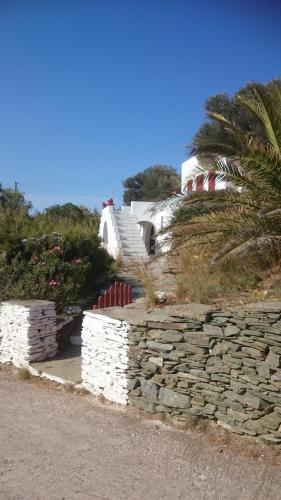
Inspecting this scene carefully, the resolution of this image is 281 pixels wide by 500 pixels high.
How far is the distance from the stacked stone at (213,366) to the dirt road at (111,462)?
330 millimetres

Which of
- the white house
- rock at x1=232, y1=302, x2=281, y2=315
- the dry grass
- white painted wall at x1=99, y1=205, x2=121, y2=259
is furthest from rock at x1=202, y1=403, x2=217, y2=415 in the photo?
white painted wall at x1=99, y1=205, x2=121, y2=259

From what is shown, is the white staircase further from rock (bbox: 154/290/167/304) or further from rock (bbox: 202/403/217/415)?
rock (bbox: 202/403/217/415)

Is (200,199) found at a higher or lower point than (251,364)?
higher

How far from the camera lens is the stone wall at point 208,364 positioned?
14.5 feet

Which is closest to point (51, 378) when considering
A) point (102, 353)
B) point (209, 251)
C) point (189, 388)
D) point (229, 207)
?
point (102, 353)

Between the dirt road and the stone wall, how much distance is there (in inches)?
13.0

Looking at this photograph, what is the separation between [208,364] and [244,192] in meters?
3.05

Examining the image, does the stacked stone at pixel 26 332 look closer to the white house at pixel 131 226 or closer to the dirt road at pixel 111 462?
the dirt road at pixel 111 462

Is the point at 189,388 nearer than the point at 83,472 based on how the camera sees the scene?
No

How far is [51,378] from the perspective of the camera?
21.7 ft

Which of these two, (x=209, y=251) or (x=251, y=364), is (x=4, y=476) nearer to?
(x=251, y=364)

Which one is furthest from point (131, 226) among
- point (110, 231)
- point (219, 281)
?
point (219, 281)

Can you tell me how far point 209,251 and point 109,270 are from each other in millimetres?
5401

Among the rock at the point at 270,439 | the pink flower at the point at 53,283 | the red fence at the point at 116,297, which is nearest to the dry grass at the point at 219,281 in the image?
the red fence at the point at 116,297
